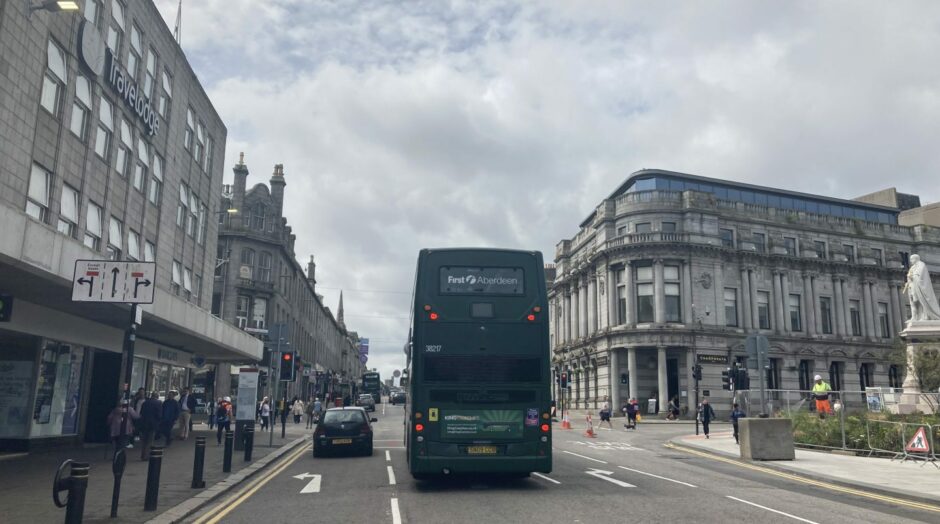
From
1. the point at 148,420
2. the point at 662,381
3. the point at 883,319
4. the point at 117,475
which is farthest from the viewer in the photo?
the point at 883,319

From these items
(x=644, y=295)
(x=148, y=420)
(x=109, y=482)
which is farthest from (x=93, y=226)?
(x=644, y=295)

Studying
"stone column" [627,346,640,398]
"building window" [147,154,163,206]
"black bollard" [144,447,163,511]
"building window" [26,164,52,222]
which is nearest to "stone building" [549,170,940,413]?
"stone column" [627,346,640,398]

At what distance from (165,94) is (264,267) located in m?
29.3

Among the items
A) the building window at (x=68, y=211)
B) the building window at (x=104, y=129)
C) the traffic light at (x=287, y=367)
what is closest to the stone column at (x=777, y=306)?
the traffic light at (x=287, y=367)

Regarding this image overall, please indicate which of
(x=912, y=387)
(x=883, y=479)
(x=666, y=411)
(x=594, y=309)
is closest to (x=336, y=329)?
(x=594, y=309)

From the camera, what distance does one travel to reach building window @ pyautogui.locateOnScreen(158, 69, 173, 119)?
94.6 feet

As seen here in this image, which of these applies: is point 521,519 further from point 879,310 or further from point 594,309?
point 879,310

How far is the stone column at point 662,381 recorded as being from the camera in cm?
5316

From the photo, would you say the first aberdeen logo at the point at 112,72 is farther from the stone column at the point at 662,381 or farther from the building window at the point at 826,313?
the building window at the point at 826,313

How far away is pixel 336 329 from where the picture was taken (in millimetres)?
122562

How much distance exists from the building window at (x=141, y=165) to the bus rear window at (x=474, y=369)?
59.6 ft

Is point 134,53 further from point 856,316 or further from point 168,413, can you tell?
point 856,316

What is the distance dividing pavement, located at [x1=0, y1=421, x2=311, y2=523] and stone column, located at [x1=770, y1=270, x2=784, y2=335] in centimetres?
4927

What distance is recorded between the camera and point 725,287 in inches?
2293
